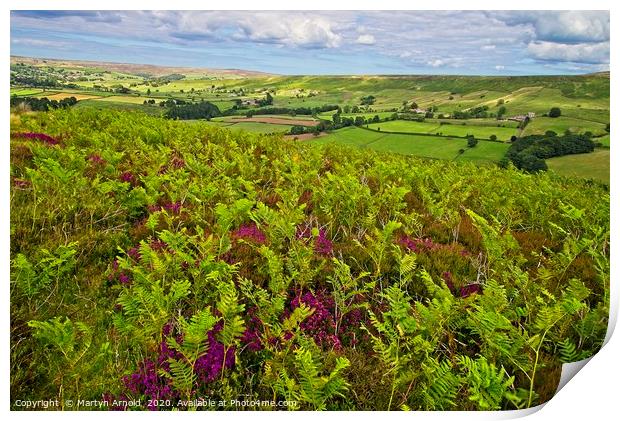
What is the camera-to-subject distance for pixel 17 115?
4578 mm

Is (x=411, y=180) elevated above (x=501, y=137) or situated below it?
below

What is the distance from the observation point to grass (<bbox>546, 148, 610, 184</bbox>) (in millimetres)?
4234

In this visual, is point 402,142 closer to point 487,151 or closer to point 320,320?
point 487,151

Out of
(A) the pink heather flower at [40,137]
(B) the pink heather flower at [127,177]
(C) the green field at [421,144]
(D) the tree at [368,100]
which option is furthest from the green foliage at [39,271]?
(D) the tree at [368,100]

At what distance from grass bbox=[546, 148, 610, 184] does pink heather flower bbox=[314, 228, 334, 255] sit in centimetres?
254

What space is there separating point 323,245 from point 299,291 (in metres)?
0.79

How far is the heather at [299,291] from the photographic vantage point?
300 centimetres

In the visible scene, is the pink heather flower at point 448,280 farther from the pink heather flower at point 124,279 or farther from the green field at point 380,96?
the pink heather flower at point 124,279

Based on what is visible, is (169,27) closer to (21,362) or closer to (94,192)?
(94,192)

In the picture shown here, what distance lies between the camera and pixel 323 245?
4461mm

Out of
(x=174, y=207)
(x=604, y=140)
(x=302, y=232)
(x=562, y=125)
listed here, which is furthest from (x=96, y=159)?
(x=604, y=140)

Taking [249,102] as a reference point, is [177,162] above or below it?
below

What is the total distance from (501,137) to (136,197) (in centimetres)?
411
